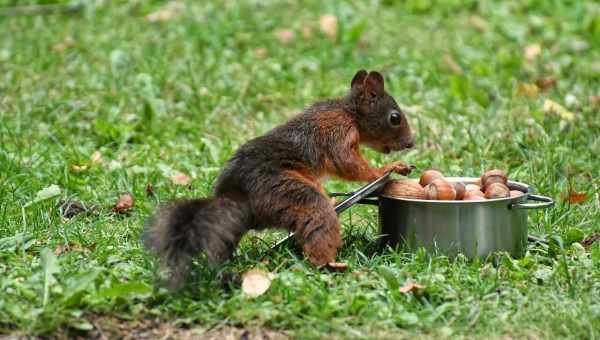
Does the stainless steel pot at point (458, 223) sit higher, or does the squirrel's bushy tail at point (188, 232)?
the squirrel's bushy tail at point (188, 232)

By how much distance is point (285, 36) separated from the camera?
8.80 m

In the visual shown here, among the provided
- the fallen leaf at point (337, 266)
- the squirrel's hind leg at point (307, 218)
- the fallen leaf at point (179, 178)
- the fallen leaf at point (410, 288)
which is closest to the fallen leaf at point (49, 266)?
the squirrel's hind leg at point (307, 218)

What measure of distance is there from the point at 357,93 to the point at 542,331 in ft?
5.31

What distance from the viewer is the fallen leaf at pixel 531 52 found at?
343 inches

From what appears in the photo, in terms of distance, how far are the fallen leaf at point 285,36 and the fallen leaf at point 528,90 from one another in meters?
2.15

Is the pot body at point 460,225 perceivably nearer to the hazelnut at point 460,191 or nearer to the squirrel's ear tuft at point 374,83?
the hazelnut at point 460,191

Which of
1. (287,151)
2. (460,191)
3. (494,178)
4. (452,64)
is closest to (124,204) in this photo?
(287,151)

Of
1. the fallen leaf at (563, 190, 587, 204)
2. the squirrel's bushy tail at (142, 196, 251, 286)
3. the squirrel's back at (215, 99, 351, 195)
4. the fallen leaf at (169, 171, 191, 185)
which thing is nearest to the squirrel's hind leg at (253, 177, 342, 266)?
the squirrel's back at (215, 99, 351, 195)

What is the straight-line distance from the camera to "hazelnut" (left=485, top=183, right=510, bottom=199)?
14.8 feet

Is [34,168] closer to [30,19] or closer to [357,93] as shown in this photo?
[357,93]

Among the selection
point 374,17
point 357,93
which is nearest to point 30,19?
point 374,17

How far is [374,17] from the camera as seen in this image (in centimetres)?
971

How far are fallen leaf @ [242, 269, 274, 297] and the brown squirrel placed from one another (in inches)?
5.9

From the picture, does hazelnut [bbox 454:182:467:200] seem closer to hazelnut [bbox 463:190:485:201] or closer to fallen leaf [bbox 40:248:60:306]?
hazelnut [bbox 463:190:485:201]
